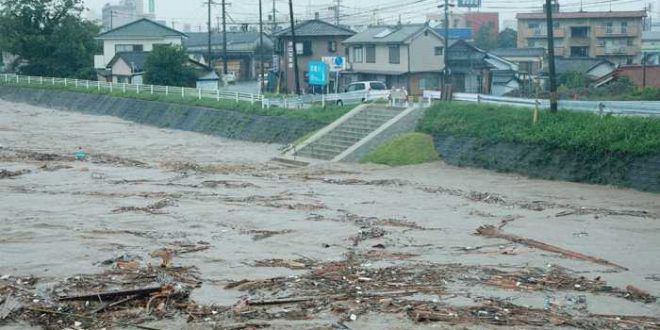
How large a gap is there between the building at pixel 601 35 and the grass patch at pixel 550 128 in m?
30.4

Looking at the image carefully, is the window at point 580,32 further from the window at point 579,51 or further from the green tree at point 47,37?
the green tree at point 47,37

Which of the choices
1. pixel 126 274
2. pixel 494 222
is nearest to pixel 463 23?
pixel 494 222

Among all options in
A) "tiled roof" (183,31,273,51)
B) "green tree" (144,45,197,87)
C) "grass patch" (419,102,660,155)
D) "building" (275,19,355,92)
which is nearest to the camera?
"grass patch" (419,102,660,155)

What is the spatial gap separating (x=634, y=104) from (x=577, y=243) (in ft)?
36.4

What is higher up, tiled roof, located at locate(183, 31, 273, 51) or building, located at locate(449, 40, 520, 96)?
tiled roof, located at locate(183, 31, 273, 51)

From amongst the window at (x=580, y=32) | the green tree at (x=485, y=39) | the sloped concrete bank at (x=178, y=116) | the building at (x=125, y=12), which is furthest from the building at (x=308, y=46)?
the building at (x=125, y=12)

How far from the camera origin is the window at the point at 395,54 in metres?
51.8

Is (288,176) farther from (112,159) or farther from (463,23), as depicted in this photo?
(463,23)

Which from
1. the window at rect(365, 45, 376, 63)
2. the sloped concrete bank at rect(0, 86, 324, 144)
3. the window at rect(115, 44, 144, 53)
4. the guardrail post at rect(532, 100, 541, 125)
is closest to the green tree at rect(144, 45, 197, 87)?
the sloped concrete bank at rect(0, 86, 324, 144)

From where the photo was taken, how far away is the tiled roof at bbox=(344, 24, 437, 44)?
51.8m

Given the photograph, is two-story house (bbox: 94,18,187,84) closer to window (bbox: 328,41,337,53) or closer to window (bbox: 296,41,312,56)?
window (bbox: 296,41,312,56)

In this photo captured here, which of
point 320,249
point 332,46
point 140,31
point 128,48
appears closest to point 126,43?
point 128,48

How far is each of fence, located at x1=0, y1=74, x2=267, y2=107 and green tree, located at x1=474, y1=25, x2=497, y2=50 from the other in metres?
34.8

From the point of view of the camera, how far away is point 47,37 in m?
67.8
